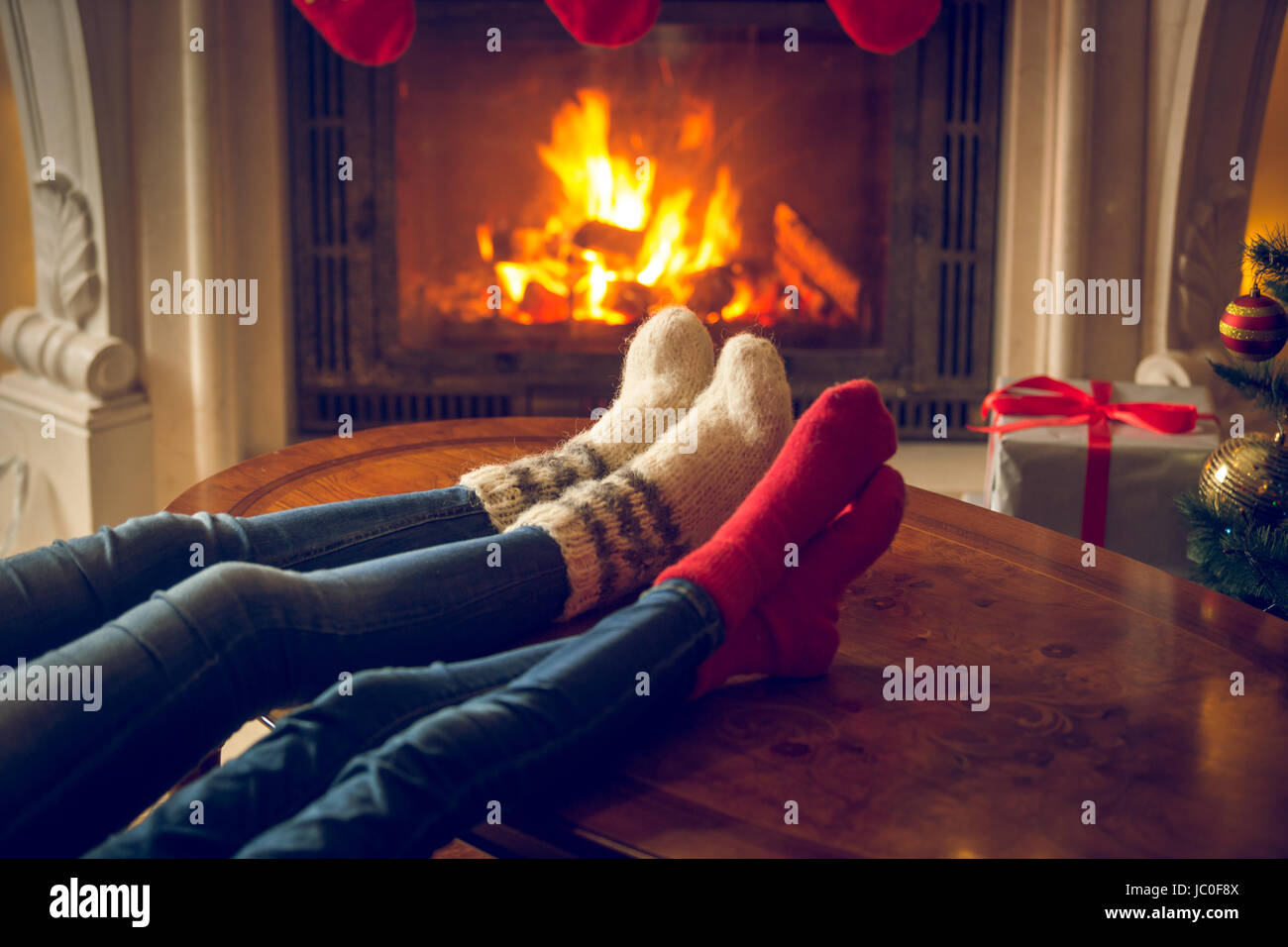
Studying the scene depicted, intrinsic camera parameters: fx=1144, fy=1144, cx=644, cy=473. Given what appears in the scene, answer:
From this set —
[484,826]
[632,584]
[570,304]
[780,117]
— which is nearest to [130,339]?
[570,304]

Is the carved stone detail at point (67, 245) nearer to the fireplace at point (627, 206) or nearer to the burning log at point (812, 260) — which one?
the fireplace at point (627, 206)

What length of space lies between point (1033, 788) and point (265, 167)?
5.77 ft

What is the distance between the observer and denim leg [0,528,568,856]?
1.91ft

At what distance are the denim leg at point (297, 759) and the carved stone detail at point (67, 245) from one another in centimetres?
147

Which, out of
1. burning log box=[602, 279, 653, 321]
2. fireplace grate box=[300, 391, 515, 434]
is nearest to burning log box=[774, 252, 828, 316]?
burning log box=[602, 279, 653, 321]

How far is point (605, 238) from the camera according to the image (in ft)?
6.73

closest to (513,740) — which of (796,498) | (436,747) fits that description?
(436,747)

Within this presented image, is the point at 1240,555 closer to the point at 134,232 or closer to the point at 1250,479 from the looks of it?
the point at 1250,479

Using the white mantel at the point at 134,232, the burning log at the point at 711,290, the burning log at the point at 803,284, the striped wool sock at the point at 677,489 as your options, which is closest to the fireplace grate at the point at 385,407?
the white mantel at the point at 134,232

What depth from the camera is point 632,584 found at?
0.86 metres

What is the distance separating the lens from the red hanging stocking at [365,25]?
122cm

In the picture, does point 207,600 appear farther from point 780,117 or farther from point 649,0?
point 780,117

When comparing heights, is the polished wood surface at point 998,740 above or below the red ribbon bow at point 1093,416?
below

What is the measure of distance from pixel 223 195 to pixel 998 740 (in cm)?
167
